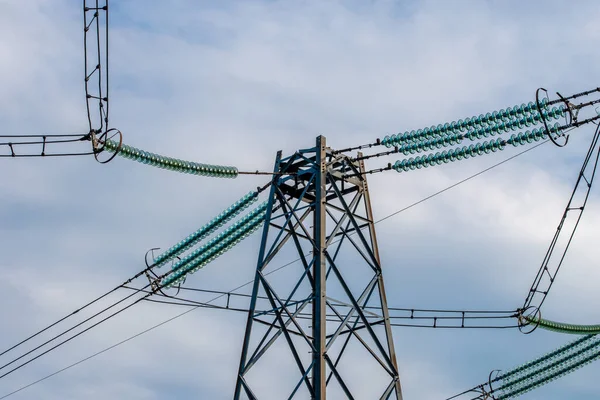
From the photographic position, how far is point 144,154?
1137 inches

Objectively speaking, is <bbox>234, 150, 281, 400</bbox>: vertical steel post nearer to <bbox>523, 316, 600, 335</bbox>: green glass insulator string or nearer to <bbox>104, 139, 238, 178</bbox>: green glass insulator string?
<bbox>104, 139, 238, 178</bbox>: green glass insulator string

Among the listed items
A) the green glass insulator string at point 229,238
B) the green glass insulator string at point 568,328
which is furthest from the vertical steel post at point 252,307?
the green glass insulator string at point 568,328

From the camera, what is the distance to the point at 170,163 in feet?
98.5

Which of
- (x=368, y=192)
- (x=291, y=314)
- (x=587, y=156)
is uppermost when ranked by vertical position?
(x=368, y=192)

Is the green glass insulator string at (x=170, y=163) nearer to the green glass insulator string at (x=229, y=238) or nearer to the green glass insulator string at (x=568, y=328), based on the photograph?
the green glass insulator string at (x=229, y=238)

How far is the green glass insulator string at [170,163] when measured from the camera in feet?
90.1

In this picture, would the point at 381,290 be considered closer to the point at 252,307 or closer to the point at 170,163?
the point at 252,307

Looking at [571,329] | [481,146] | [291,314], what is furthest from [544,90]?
[571,329]

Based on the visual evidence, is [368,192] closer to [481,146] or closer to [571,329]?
[481,146]

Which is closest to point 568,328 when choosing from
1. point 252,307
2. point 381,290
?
point 381,290

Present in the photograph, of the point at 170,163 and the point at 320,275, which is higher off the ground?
the point at 170,163

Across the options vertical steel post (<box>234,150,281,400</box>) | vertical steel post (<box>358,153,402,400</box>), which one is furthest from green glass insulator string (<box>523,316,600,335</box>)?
vertical steel post (<box>234,150,281,400</box>)

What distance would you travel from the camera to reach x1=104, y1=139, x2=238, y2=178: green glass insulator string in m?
27.5

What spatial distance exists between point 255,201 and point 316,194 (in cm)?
370
